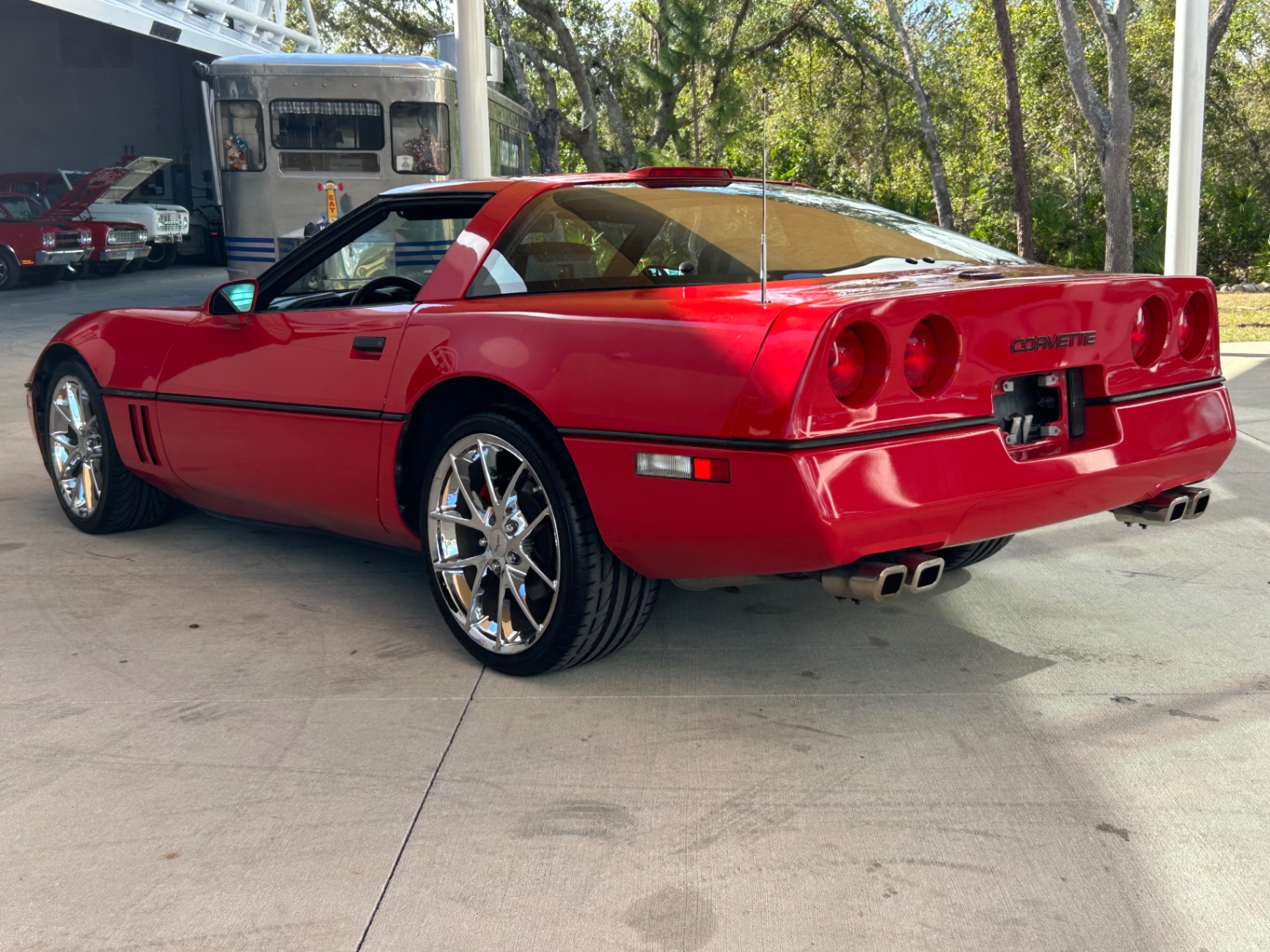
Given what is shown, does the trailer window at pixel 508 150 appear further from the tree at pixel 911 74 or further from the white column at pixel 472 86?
the tree at pixel 911 74

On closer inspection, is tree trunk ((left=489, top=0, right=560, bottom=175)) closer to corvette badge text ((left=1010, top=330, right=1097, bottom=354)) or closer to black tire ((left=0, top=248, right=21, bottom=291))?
black tire ((left=0, top=248, right=21, bottom=291))

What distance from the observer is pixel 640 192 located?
392 centimetres

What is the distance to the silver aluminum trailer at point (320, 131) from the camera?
47.3 ft

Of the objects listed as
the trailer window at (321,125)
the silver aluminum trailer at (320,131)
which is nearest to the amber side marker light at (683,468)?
the silver aluminum trailer at (320,131)

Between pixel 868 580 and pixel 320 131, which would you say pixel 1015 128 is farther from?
pixel 868 580

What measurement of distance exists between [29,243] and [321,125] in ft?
27.4

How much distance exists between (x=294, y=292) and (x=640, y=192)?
4.73ft

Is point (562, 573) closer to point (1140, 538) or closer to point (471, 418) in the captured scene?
point (471, 418)

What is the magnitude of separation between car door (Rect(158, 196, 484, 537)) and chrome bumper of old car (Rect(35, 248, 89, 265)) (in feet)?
58.0

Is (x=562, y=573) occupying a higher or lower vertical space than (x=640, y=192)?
lower

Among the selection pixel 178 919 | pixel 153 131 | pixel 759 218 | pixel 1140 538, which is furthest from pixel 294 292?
pixel 153 131

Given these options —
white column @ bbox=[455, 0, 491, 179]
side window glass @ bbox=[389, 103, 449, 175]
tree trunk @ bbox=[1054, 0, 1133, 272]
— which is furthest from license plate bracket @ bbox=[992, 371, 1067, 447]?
tree trunk @ bbox=[1054, 0, 1133, 272]

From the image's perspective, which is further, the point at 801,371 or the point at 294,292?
the point at 294,292

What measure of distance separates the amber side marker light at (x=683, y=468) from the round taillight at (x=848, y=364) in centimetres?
31
